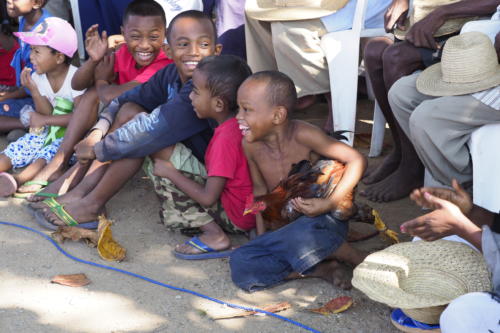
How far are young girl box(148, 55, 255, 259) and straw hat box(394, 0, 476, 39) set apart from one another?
0.92 meters

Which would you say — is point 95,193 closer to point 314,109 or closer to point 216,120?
point 216,120

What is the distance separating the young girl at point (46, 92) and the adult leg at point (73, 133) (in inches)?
5.5

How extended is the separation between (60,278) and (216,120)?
1046 millimetres

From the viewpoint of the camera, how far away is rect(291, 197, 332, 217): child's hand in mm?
2910

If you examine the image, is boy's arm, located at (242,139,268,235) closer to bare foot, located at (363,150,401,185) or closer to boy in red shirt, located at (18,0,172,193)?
bare foot, located at (363,150,401,185)

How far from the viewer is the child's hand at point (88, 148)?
3631mm

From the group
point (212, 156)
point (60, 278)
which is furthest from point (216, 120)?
point (60, 278)

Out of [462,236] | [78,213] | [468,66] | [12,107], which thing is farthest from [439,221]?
[12,107]

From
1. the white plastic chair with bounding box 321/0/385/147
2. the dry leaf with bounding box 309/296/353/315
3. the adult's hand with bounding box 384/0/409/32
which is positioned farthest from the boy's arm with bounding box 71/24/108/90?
the dry leaf with bounding box 309/296/353/315

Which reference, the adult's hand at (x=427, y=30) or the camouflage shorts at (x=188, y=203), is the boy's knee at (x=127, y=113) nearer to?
the camouflage shorts at (x=188, y=203)

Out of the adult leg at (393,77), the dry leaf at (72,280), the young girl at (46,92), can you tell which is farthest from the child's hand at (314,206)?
the young girl at (46,92)

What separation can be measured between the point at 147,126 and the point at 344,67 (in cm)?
140

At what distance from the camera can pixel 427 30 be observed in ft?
11.0

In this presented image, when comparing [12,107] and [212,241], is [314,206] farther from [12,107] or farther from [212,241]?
[12,107]
